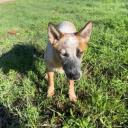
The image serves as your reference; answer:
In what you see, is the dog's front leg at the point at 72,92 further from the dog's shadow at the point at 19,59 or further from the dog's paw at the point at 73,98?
the dog's shadow at the point at 19,59

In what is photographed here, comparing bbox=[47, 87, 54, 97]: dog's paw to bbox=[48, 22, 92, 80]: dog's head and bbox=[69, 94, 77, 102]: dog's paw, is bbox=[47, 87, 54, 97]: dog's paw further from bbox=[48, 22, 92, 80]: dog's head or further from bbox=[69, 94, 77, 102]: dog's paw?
bbox=[48, 22, 92, 80]: dog's head

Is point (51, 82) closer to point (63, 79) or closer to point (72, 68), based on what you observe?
point (63, 79)

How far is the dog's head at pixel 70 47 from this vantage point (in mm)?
5102

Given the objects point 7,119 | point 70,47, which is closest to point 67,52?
point 70,47

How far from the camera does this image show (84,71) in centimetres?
638

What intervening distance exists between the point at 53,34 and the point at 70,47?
0.33 metres

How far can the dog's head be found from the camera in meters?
5.10

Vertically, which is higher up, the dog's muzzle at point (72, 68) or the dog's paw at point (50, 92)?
the dog's muzzle at point (72, 68)

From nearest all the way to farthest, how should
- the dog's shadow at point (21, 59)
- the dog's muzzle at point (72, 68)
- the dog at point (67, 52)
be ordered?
the dog's muzzle at point (72, 68)
the dog at point (67, 52)
the dog's shadow at point (21, 59)

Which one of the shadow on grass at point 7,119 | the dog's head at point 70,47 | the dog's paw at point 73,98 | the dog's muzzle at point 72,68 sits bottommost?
the shadow on grass at point 7,119

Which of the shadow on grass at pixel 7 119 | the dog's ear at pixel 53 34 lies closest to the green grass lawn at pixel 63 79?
the shadow on grass at pixel 7 119

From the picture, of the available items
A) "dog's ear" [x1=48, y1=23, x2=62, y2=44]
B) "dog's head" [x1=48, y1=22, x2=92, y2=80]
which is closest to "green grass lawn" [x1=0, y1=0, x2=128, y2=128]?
"dog's head" [x1=48, y1=22, x2=92, y2=80]

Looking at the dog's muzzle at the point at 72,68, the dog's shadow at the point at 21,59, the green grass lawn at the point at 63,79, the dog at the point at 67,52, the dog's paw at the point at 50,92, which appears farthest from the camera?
the dog's shadow at the point at 21,59

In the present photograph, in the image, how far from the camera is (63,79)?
6117mm
